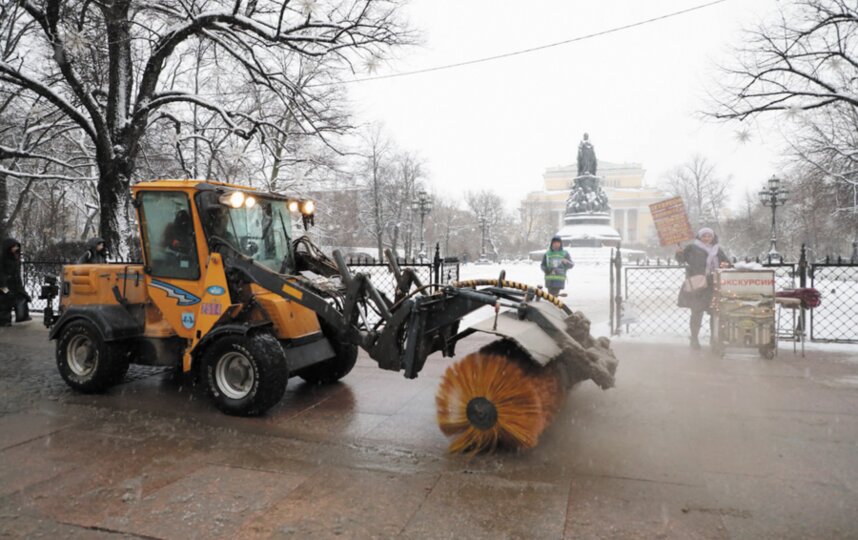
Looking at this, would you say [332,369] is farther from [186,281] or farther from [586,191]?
[586,191]

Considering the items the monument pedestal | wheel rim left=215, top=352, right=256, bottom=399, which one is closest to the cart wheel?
wheel rim left=215, top=352, right=256, bottom=399

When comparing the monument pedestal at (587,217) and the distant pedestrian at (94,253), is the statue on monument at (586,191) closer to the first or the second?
the monument pedestal at (587,217)

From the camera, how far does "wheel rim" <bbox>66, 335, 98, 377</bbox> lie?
6.50 m

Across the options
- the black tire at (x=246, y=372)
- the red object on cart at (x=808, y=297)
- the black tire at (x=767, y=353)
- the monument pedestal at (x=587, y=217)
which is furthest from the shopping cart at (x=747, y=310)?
the monument pedestal at (x=587, y=217)

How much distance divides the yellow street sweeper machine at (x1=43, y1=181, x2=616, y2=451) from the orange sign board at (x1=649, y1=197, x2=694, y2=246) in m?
4.17

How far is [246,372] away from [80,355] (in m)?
2.34

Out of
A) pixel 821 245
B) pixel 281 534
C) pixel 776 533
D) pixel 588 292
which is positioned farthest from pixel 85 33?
pixel 821 245

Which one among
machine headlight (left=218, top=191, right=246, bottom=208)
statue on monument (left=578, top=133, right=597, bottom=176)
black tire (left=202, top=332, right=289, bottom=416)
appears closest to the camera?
black tire (left=202, top=332, right=289, bottom=416)

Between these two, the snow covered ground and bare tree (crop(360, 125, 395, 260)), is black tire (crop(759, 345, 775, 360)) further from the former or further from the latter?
bare tree (crop(360, 125, 395, 260))

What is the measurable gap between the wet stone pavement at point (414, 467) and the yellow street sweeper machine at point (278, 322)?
374mm

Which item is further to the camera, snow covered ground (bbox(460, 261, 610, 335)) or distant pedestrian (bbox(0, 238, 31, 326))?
snow covered ground (bbox(460, 261, 610, 335))

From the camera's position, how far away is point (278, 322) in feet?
18.9

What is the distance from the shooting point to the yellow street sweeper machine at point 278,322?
451 centimetres

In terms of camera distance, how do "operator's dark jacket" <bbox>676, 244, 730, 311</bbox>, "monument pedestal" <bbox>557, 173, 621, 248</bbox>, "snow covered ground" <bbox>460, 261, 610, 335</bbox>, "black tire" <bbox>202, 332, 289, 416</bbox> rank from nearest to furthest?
"black tire" <bbox>202, 332, 289, 416</bbox>, "operator's dark jacket" <bbox>676, 244, 730, 311</bbox>, "snow covered ground" <bbox>460, 261, 610, 335</bbox>, "monument pedestal" <bbox>557, 173, 621, 248</bbox>
